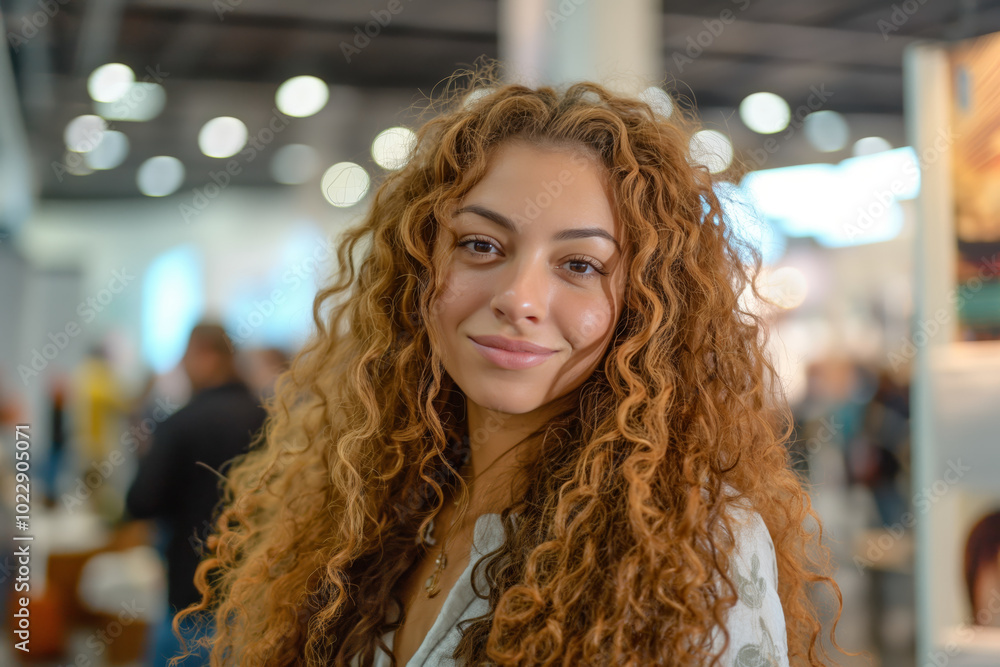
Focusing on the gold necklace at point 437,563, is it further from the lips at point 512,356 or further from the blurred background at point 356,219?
the blurred background at point 356,219

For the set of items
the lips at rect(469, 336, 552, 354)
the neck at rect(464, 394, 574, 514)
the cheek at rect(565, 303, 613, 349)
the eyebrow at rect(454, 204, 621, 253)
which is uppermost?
the eyebrow at rect(454, 204, 621, 253)

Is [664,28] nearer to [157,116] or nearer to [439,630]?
[157,116]

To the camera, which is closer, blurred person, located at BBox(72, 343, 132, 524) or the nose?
the nose

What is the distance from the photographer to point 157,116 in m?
7.24

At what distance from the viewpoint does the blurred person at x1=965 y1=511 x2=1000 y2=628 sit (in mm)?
2145

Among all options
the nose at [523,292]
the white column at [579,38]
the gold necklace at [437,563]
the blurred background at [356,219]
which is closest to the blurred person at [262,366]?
the blurred background at [356,219]

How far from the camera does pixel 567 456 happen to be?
4.18 ft

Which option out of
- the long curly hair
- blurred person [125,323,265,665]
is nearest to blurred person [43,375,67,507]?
blurred person [125,323,265,665]

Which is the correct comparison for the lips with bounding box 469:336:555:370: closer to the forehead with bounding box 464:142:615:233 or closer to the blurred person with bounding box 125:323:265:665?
the forehead with bounding box 464:142:615:233

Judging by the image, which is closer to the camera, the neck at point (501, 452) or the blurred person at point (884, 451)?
the neck at point (501, 452)

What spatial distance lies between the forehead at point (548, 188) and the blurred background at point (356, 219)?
1.11 ft

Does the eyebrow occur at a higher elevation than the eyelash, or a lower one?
higher

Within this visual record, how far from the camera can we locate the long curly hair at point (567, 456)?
1.12 m

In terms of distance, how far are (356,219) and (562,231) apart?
78 centimetres
